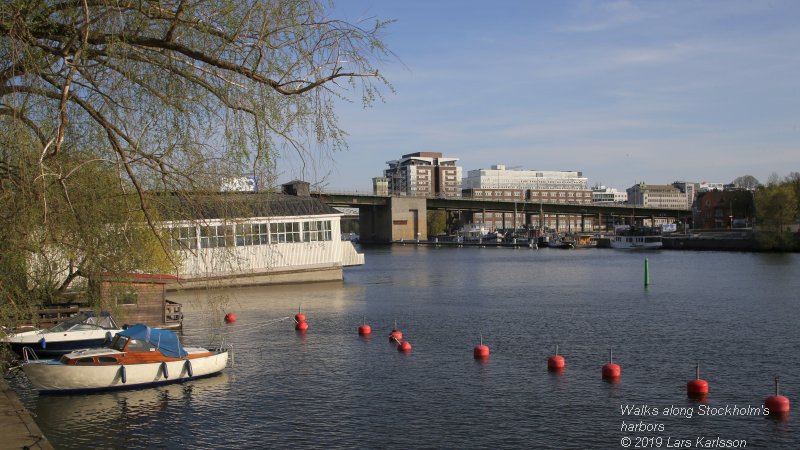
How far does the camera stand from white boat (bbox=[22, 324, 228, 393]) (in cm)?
2484

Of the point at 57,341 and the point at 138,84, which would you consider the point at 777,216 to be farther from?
the point at 138,84

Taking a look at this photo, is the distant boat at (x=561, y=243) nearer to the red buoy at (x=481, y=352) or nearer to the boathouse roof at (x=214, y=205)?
the red buoy at (x=481, y=352)

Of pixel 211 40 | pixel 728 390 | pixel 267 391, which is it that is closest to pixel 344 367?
pixel 267 391

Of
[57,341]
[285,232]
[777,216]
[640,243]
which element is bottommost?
[57,341]

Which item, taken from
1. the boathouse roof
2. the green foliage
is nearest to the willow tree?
the boathouse roof

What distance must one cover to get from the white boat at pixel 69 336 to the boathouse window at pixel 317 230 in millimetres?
33899

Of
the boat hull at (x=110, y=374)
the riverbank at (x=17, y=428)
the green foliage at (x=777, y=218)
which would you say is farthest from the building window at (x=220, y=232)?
the green foliage at (x=777, y=218)

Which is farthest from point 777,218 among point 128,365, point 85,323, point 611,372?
point 128,365

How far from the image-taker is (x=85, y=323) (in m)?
30.7

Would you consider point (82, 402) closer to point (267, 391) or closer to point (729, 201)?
point (267, 391)

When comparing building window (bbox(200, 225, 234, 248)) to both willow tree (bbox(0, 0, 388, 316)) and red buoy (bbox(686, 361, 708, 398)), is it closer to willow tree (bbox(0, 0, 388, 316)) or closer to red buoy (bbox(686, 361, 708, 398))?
willow tree (bbox(0, 0, 388, 316))

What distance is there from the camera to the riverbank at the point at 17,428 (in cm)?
1564

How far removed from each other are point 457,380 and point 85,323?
1569cm

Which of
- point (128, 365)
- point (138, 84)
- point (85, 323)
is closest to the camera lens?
point (138, 84)
